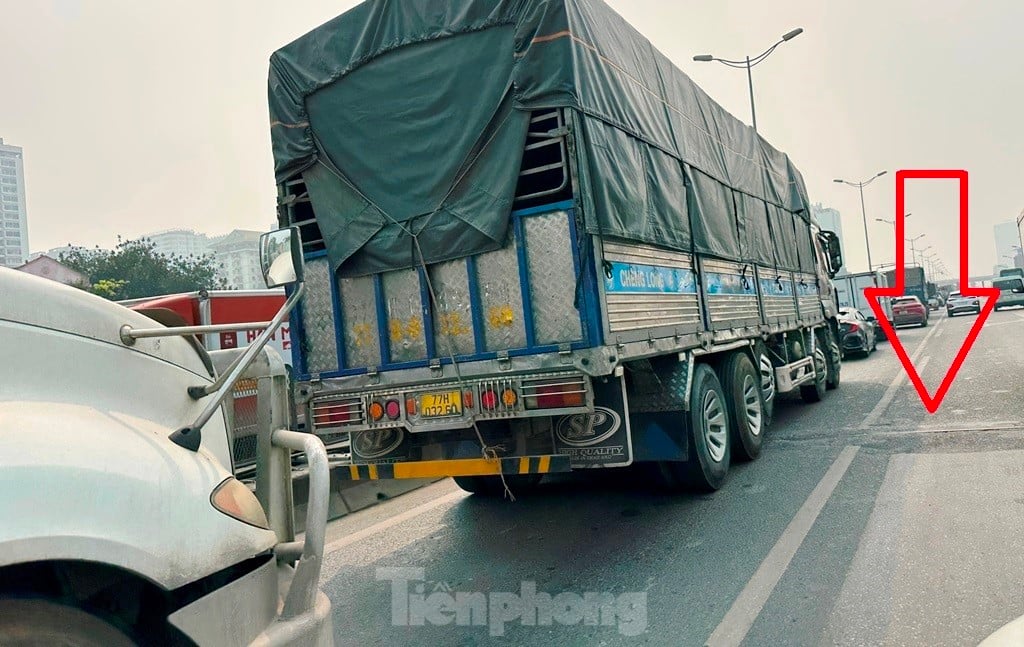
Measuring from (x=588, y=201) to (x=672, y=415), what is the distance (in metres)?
1.86

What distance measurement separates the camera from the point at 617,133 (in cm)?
534

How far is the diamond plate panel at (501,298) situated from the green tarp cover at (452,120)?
0.10 metres

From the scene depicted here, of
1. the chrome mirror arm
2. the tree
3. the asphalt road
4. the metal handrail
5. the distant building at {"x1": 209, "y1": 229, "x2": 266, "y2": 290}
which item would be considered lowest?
the asphalt road

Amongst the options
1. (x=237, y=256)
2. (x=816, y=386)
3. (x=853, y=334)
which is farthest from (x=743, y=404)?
(x=237, y=256)

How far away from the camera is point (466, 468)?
4.98m

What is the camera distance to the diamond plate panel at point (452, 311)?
502 cm

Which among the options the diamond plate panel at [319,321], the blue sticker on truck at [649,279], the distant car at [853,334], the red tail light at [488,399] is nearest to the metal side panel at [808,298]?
the blue sticker on truck at [649,279]

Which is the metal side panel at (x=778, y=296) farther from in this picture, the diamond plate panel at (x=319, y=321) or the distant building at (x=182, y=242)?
the distant building at (x=182, y=242)

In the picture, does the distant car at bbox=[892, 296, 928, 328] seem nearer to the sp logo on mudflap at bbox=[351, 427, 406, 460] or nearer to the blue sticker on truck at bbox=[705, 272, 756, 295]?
the blue sticker on truck at bbox=[705, 272, 756, 295]

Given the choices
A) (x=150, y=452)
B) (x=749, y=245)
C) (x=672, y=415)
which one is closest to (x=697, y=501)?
(x=672, y=415)

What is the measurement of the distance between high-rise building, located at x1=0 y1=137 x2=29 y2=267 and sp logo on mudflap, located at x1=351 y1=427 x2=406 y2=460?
3987 centimetres

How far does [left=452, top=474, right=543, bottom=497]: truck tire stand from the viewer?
22.7 feet

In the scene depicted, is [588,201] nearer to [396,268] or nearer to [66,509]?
[396,268]

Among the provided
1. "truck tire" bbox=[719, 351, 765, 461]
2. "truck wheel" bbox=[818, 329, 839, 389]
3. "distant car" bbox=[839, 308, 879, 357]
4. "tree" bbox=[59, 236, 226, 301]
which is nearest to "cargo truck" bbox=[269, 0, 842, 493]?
"truck tire" bbox=[719, 351, 765, 461]
